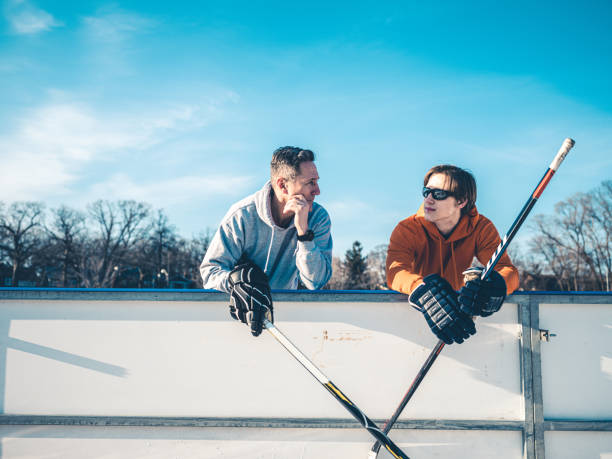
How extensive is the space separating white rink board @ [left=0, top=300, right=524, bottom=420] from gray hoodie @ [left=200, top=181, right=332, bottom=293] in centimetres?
40

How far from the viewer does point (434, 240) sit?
2.97 meters

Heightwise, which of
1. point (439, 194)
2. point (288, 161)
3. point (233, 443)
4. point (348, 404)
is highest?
point (288, 161)

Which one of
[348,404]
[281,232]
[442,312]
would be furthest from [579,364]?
[281,232]

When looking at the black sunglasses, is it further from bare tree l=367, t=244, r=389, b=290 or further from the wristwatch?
bare tree l=367, t=244, r=389, b=290

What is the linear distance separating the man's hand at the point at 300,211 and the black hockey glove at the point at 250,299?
1.37 ft

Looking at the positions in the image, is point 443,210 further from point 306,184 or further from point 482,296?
point 306,184

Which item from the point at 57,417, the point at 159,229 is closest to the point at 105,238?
the point at 159,229

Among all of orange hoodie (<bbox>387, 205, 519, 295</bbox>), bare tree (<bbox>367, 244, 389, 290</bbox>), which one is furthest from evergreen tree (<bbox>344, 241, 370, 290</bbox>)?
orange hoodie (<bbox>387, 205, 519, 295</bbox>)

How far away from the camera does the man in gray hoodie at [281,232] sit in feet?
8.91

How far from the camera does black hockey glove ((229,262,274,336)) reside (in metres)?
2.29

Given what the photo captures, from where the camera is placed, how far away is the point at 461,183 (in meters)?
2.92

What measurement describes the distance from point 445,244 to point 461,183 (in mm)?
420

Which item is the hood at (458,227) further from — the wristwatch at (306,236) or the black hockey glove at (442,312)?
the wristwatch at (306,236)

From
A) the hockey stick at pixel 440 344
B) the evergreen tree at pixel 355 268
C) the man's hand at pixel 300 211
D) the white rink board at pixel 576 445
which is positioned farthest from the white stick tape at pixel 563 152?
the evergreen tree at pixel 355 268
